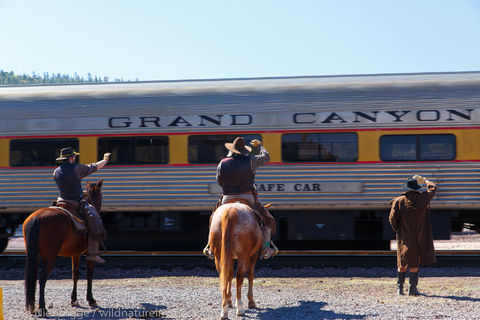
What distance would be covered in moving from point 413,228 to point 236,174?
9.56 ft

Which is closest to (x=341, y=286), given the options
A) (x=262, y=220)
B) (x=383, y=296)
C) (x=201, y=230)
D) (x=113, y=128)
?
(x=383, y=296)

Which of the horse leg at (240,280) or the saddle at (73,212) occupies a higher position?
the saddle at (73,212)

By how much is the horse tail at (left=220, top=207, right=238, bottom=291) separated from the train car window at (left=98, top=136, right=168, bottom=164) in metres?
5.22

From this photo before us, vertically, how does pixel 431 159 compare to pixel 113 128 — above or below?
below

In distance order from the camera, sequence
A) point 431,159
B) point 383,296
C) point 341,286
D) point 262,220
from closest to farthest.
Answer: point 262,220
point 383,296
point 341,286
point 431,159

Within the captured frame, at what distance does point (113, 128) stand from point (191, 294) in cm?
483

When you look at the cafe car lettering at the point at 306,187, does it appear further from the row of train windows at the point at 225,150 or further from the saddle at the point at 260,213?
the saddle at the point at 260,213

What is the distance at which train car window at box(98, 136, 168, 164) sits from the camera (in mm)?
11594

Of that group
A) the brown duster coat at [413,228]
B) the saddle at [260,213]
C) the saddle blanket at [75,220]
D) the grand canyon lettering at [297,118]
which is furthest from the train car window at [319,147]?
the saddle blanket at [75,220]

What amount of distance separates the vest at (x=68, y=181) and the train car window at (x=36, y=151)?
442cm

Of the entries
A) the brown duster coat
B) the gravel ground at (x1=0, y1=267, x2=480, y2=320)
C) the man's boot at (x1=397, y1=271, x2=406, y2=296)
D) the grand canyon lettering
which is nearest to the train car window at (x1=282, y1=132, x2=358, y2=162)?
the grand canyon lettering

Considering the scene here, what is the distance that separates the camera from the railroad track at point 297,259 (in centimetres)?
1092

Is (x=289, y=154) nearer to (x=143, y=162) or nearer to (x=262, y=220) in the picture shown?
(x=143, y=162)

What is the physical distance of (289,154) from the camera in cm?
1130
